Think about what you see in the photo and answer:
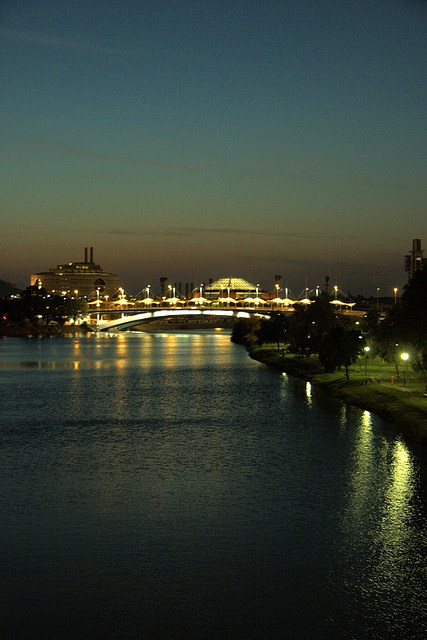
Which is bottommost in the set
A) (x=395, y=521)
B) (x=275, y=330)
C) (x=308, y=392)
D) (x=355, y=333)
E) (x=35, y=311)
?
(x=395, y=521)

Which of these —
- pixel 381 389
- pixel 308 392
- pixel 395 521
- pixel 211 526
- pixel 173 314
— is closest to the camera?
pixel 211 526

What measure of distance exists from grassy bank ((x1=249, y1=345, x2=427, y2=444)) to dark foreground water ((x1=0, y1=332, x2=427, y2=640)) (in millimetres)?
702

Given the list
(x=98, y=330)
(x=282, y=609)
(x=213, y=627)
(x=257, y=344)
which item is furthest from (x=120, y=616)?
(x=98, y=330)

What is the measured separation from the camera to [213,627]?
11.0 meters

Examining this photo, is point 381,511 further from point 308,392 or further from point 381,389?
point 308,392

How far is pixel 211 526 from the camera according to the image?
51.0 feet

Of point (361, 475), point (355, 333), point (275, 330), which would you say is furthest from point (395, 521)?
point (275, 330)

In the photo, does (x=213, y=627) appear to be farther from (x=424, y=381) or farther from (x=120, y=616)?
(x=424, y=381)

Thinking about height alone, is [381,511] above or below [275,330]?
below

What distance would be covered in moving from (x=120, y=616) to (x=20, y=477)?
8999mm

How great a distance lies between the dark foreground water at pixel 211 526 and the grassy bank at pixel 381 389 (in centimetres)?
70

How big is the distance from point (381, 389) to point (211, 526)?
18463mm

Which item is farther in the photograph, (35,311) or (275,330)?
(35,311)

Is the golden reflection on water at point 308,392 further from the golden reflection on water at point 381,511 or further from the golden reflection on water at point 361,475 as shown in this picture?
the golden reflection on water at point 381,511
